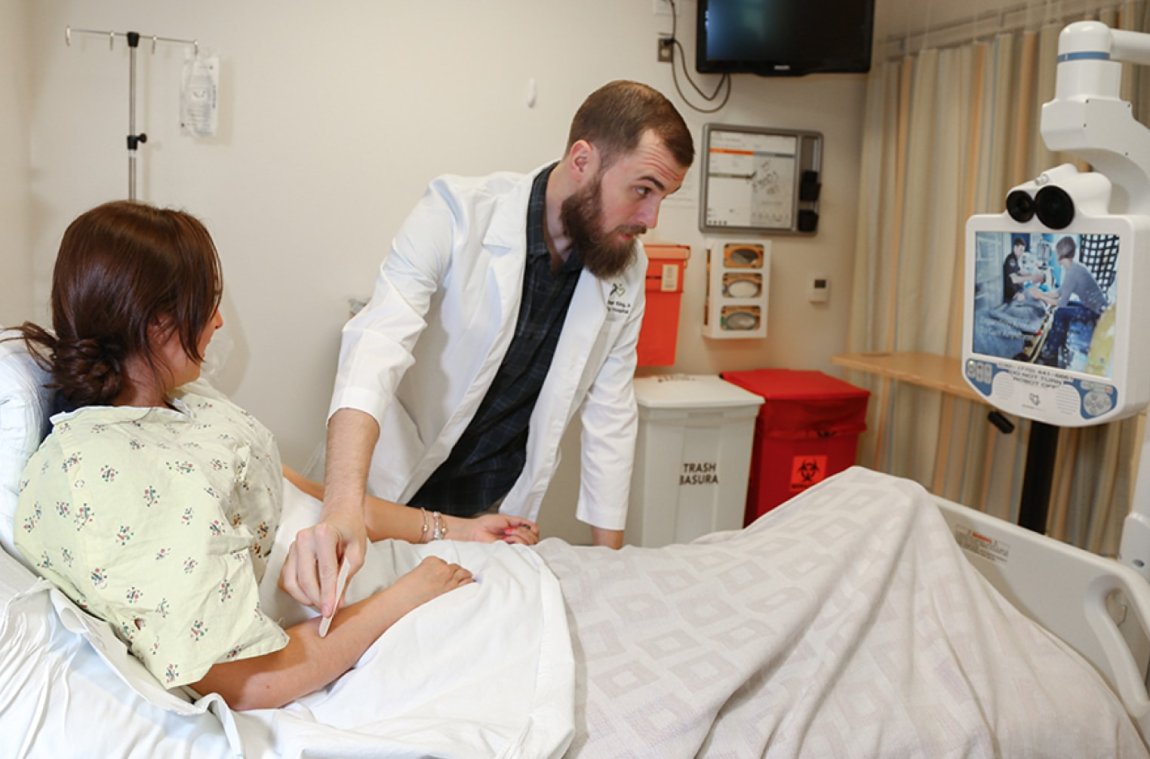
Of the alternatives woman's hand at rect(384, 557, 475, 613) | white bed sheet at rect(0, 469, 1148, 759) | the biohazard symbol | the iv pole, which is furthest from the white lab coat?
the biohazard symbol

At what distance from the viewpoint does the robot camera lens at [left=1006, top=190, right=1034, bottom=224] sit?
1567mm

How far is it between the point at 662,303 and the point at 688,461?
1.77ft

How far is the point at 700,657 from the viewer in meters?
1.17

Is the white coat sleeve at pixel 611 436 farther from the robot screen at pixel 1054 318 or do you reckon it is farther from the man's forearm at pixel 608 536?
the robot screen at pixel 1054 318

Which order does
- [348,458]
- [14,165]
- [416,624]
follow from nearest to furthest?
[416,624] → [348,458] → [14,165]

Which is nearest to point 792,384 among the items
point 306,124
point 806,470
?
point 806,470

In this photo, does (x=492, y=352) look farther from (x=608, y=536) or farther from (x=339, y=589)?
(x=339, y=589)

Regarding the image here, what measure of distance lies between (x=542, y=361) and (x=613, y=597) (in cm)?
69

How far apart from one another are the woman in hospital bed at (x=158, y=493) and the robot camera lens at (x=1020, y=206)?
3.94 feet

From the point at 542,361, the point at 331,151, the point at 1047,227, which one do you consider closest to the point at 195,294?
the point at 542,361

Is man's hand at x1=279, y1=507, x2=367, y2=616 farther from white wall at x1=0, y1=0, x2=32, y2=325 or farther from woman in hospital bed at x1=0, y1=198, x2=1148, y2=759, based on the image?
white wall at x1=0, y1=0, x2=32, y2=325

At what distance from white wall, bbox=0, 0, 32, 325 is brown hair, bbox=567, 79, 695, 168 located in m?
1.49

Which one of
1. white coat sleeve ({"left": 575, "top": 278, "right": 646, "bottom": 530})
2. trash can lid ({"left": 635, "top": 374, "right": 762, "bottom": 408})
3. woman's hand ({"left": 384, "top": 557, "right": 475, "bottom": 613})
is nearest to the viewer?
woman's hand ({"left": 384, "top": 557, "right": 475, "bottom": 613})

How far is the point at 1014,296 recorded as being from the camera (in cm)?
164
